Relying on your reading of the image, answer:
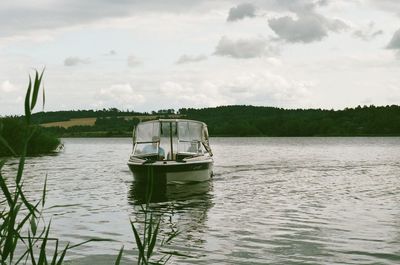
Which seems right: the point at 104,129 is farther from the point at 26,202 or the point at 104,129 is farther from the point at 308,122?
the point at 26,202

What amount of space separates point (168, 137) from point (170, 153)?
0.93 m

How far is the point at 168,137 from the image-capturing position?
25.8m

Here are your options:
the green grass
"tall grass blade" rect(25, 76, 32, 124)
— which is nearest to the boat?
the green grass

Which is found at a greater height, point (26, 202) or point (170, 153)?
point (26, 202)

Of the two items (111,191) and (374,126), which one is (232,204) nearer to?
(111,191)

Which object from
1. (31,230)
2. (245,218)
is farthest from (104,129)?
(31,230)

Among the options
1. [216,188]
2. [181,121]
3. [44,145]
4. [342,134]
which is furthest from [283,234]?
[342,134]

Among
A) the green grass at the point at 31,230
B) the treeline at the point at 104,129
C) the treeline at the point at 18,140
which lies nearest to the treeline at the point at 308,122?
the treeline at the point at 104,129

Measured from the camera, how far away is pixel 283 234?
544 inches

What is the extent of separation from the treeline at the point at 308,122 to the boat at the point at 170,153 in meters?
125

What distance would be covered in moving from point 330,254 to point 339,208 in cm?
745

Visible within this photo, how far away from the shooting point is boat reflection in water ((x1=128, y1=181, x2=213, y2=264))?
1284 centimetres

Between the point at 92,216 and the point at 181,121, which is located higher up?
the point at 181,121

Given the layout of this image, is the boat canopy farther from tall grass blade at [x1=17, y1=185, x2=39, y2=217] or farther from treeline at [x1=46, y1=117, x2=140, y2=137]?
treeline at [x1=46, y1=117, x2=140, y2=137]
